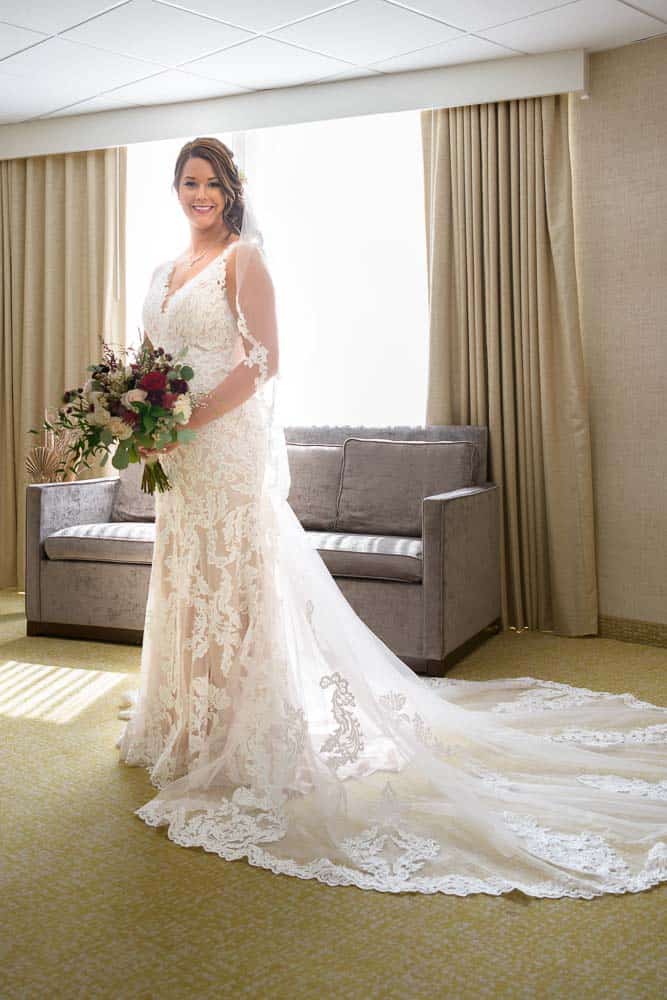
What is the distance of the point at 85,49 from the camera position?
4914mm

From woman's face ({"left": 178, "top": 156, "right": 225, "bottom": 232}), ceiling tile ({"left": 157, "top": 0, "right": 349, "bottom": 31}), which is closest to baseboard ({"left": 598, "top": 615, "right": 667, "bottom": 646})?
woman's face ({"left": 178, "top": 156, "right": 225, "bottom": 232})

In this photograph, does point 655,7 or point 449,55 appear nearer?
point 655,7

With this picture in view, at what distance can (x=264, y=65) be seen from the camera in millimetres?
5160

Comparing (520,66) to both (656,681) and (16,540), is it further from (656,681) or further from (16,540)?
(16,540)

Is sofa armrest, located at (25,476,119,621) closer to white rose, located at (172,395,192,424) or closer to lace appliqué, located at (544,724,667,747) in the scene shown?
white rose, located at (172,395,192,424)

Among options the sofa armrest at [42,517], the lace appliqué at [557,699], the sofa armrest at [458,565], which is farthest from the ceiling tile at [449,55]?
the lace appliqué at [557,699]

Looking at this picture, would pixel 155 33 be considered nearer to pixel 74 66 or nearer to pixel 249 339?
pixel 74 66

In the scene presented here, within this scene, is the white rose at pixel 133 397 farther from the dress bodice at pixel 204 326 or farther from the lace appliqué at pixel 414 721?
the lace appliqué at pixel 414 721

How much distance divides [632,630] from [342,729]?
257cm

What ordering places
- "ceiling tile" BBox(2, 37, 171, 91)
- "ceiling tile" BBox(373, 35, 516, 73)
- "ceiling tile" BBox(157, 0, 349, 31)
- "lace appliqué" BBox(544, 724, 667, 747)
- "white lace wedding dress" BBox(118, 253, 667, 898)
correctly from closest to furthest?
"white lace wedding dress" BBox(118, 253, 667, 898) → "lace appliqué" BBox(544, 724, 667, 747) → "ceiling tile" BBox(157, 0, 349, 31) → "ceiling tile" BBox(373, 35, 516, 73) → "ceiling tile" BBox(2, 37, 171, 91)

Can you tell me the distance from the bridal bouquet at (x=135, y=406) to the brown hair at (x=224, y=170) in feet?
1.68

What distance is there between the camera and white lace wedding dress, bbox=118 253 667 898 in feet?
8.70

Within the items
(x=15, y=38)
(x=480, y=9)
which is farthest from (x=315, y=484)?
(x=15, y=38)

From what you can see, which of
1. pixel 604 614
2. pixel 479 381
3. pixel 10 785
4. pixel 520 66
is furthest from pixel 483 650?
pixel 520 66
